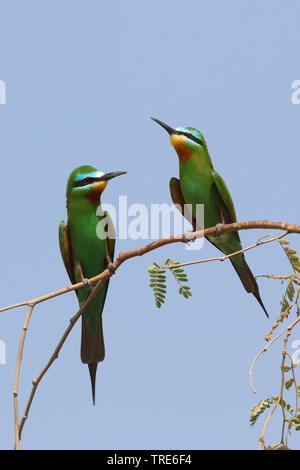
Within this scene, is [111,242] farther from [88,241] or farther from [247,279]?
[247,279]

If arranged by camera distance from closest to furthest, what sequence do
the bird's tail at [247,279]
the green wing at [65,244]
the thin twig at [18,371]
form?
the thin twig at [18,371] → the bird's tail at [247,279] → the green wing at [65,244]

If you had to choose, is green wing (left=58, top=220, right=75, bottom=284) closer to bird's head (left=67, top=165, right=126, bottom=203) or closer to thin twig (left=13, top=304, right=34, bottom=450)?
bird's head (left=67, top=165, right=126, bottom=203)

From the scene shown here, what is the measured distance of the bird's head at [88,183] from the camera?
4.07 meters

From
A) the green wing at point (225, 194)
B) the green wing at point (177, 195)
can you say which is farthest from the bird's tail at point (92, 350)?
the green wing at point (225, 194)

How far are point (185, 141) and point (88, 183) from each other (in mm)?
687

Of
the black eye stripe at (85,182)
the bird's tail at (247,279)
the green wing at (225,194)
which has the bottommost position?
the bird's tail at (247,279)

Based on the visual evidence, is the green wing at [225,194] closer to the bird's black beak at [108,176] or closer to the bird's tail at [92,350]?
the bird's black beak at [108,176]

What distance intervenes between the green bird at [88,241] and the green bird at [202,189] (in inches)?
19.9

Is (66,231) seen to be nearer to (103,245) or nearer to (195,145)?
(103,245)

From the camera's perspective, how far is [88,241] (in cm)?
416

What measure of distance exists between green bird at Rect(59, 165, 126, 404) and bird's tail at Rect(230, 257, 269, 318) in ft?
2.48

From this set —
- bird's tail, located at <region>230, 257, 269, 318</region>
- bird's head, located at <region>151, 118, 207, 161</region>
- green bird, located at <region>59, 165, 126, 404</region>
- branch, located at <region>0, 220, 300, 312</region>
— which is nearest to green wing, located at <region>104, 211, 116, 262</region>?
green bird, located at <region>59, 165, 126, 404</region>

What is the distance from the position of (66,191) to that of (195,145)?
33.8 inches
